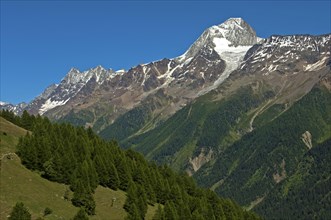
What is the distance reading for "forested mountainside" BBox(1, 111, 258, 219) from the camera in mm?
108188

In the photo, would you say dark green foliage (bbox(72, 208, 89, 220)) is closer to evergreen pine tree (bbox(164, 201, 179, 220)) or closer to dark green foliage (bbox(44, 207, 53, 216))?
dark green foliage (bbox(44, 207, 53, 216))

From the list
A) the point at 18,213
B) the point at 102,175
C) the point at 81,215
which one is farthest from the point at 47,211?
the point at 102,175

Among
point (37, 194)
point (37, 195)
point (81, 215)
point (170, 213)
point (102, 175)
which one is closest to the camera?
point (81, 215)

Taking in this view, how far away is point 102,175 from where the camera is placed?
11806 cm

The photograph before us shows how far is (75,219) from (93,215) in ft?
34.1

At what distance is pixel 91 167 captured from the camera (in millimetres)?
113438

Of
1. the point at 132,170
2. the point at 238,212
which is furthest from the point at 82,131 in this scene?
the point at 238,212

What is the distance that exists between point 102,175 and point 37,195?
70.4ft

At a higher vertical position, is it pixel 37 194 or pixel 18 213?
pixel 37 194

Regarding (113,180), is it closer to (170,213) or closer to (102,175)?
(102,175)

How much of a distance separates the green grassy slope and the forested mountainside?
76.8 inches

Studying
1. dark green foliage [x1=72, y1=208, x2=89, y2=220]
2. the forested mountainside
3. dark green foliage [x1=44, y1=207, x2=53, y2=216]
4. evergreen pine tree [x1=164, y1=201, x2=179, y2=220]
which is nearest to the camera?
dark green foliage [x1=72, y1=208, x2=89, y2=220]

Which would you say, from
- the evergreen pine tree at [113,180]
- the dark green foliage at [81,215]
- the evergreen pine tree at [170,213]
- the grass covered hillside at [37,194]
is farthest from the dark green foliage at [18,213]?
the evergreen pine tree at [113,180]

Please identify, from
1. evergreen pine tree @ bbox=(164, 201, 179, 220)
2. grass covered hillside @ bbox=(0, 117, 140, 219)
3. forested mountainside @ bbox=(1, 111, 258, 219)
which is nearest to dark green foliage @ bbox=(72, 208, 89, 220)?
grass covered hillside @ bbox=(0, 117, 140, 219)
